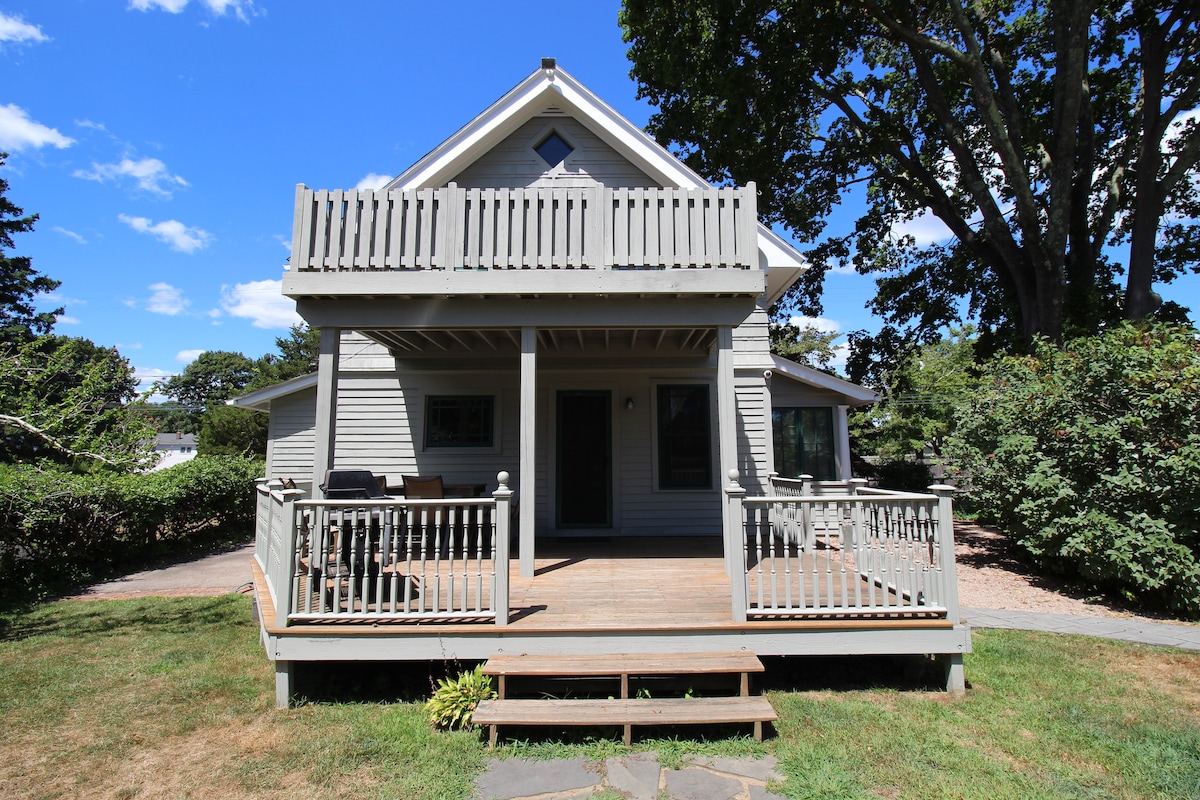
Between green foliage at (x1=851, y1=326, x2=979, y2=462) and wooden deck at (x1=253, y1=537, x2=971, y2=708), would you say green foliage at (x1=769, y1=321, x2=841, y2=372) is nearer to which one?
green foliage at (x1=851, y1=326, x2=979, y2=462)

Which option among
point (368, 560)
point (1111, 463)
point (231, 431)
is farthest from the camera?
point (231, 431)

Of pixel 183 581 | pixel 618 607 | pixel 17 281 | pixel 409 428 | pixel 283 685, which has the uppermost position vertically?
pixel 17 281

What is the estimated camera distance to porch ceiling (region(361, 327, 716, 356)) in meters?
7.59

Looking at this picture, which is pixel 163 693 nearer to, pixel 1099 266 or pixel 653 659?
pixel 653 659

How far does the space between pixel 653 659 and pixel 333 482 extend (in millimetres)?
3587

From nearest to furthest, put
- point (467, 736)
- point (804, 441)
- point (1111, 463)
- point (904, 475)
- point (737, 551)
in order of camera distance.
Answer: point (467, 736) → point (737, 551) → point (1111, 463) → point (804, 441) → point (904, 475)

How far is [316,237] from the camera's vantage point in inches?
242

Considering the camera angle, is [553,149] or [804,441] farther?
[804,441]

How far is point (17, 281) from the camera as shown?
26047mm

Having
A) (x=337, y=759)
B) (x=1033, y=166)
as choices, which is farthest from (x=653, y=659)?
(x=1033, y=166)

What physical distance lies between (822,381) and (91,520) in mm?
12250

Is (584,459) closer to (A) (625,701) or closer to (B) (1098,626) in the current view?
(A) (625,701)

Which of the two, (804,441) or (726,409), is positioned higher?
(726,409)

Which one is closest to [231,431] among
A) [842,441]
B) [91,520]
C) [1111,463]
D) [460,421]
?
[91,520]
